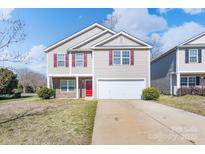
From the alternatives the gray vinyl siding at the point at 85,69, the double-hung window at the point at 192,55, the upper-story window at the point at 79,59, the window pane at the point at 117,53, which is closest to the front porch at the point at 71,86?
the gray vinyl siding at the point at 85,69

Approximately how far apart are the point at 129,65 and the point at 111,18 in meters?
21.5

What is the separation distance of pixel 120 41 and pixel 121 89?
450 cm

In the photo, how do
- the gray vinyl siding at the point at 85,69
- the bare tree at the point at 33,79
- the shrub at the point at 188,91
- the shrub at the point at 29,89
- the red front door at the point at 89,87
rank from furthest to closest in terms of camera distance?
the bare tree at the point at 33,79, the shrub at the point at 29,89, the red front door at the point at 89,87, the gray vinyl siding at the point at 85,69, the shrub at the point at 188,91

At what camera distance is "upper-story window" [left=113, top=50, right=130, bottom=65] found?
22.5m

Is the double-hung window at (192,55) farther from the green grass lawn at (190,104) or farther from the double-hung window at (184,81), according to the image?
the green grass lawn at (190,104)

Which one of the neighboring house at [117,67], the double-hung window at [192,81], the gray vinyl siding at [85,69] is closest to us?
the neighboring house at [117,67]

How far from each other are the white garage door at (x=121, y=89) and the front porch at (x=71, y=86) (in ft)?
8.21

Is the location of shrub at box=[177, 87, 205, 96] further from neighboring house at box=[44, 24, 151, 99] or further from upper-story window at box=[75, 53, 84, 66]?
upper-story window at box=[75, 53, 84, 66]

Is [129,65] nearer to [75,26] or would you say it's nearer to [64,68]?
[64,68]

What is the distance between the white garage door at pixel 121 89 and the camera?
73.5ft

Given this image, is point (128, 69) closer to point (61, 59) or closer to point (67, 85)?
point (67, 85)

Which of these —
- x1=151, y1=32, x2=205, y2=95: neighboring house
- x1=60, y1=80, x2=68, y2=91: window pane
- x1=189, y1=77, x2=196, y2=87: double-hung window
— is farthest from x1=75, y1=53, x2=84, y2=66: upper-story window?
x1=189, y1=77, x2=196, y2=87: double-hung window

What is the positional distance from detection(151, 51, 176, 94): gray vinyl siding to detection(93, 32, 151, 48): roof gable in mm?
5603
